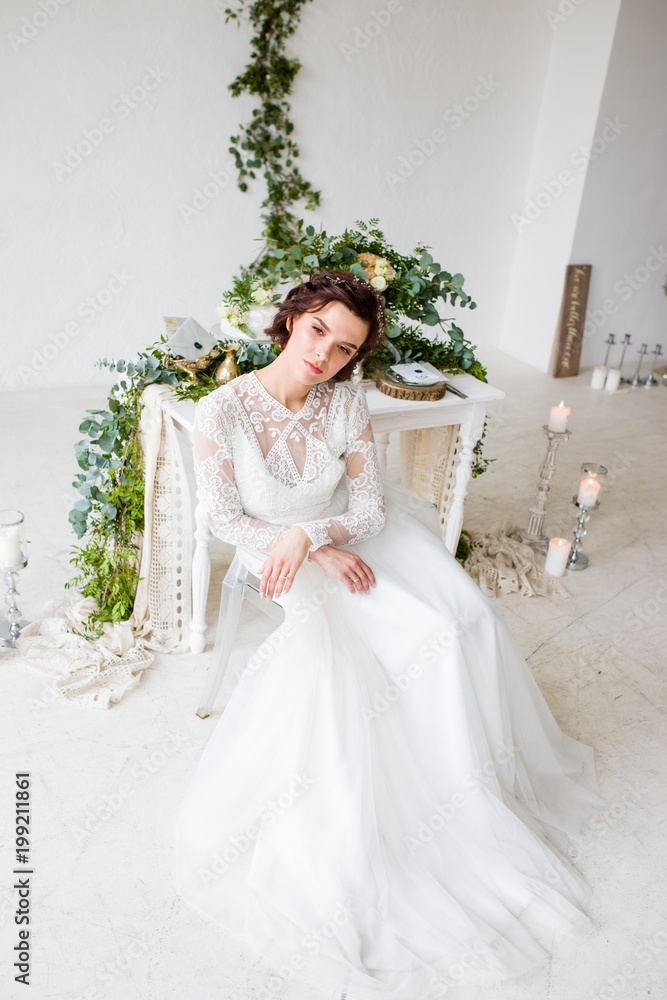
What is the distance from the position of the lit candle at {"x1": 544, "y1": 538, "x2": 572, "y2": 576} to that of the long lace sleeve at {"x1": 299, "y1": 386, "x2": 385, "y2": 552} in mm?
1421

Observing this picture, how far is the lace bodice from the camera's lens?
84.7 inches

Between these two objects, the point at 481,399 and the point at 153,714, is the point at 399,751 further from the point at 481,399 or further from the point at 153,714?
the point at 481,399

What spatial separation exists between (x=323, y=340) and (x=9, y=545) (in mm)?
1281

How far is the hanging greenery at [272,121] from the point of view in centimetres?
489

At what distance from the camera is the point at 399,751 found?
77.2 inches

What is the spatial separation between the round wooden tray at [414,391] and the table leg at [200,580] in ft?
2.74

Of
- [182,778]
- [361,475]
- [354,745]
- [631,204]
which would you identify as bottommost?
[182,778]

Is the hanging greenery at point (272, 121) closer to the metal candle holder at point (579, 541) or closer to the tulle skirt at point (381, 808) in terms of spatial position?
the metal candle holder at point (579, 541)

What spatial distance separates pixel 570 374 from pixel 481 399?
12.2 feet

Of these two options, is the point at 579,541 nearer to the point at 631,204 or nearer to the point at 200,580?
the point at 200,580

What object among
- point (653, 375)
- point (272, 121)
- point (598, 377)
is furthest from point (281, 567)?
point (653, 375)

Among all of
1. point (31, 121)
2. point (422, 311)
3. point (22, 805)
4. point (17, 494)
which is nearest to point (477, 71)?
point (31, 121)

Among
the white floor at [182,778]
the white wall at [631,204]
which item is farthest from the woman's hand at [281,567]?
the white wall at [631,204]

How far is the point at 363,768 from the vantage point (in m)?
1.86
